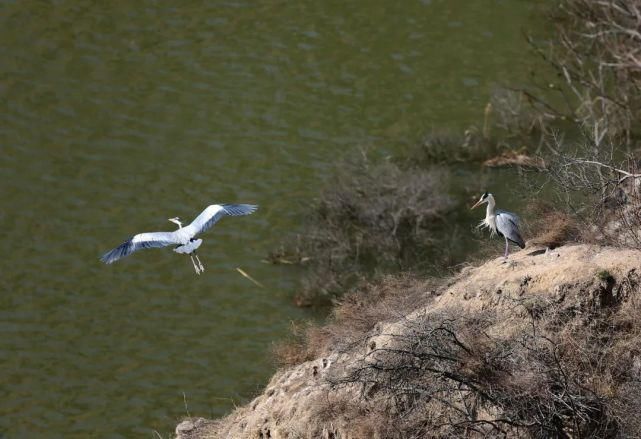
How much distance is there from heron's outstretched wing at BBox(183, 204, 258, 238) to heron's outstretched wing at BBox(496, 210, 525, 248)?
3.61m

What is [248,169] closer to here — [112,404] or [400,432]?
[112,404]

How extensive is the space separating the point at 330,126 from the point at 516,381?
56.1 ft

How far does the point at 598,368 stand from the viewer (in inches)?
780

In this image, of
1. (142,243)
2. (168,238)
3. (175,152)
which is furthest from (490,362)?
(175,152)

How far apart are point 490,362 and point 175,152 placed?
53.8 feet

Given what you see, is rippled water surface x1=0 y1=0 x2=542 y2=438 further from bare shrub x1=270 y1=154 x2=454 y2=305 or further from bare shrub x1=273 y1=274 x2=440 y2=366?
bare shrub x1=273 y1=274 x2=440 y2=366

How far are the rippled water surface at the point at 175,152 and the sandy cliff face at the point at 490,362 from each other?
7.59 meters

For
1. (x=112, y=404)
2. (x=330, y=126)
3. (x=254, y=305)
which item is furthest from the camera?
(x=330, y=126)

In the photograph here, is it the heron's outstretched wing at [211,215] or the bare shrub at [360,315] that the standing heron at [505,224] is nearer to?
the bare shrub at [360,315]

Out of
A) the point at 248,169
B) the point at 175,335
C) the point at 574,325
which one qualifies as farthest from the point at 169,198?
the point at 574,325

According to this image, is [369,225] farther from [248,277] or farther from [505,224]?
[505,224]

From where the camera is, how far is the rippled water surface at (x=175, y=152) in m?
28.9

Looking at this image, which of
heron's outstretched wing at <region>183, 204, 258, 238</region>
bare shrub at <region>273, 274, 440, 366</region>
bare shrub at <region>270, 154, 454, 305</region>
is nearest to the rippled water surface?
bare shrub at <region>270, 154, 454, 305</region>

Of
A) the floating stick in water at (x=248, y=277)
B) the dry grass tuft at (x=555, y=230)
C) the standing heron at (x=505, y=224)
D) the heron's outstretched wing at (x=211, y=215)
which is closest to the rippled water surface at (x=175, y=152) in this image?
the floating stick in water at (x=248, y=277)
